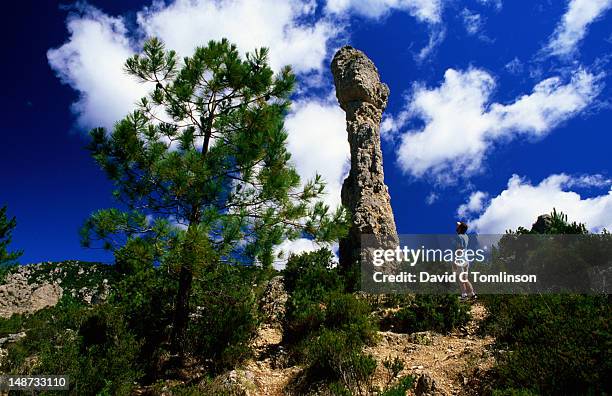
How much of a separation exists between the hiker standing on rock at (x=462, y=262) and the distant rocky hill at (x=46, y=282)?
36.6 metres

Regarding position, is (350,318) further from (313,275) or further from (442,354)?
(313,275)

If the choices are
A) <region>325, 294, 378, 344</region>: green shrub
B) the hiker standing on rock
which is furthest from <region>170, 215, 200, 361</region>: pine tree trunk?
the hiker standing on rock

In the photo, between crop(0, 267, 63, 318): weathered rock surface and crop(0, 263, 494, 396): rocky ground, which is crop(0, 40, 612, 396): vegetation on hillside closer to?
crop(0, 263, 494, 396): rocky ground

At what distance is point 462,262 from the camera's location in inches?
401

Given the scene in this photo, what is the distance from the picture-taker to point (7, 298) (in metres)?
42.3

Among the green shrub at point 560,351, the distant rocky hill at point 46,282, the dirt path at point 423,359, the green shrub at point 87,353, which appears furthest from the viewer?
the distant rocky hill at point 46,282

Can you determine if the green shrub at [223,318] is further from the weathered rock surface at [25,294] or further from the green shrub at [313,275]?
the weathered rock surface at [25,294]

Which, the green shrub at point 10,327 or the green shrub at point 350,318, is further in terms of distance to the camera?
the green shrub at point 10,327

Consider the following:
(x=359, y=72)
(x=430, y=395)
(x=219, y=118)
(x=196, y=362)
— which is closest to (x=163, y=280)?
(x=196, y=362)

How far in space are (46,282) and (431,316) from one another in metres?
52.4

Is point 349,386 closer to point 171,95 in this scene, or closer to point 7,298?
point 171,95

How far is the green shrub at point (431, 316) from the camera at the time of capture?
330 inches

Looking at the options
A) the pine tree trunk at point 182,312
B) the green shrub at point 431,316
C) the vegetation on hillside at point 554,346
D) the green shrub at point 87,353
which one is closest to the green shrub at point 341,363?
the vegetation on hillside at point 554,346

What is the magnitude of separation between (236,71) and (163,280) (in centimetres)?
511
